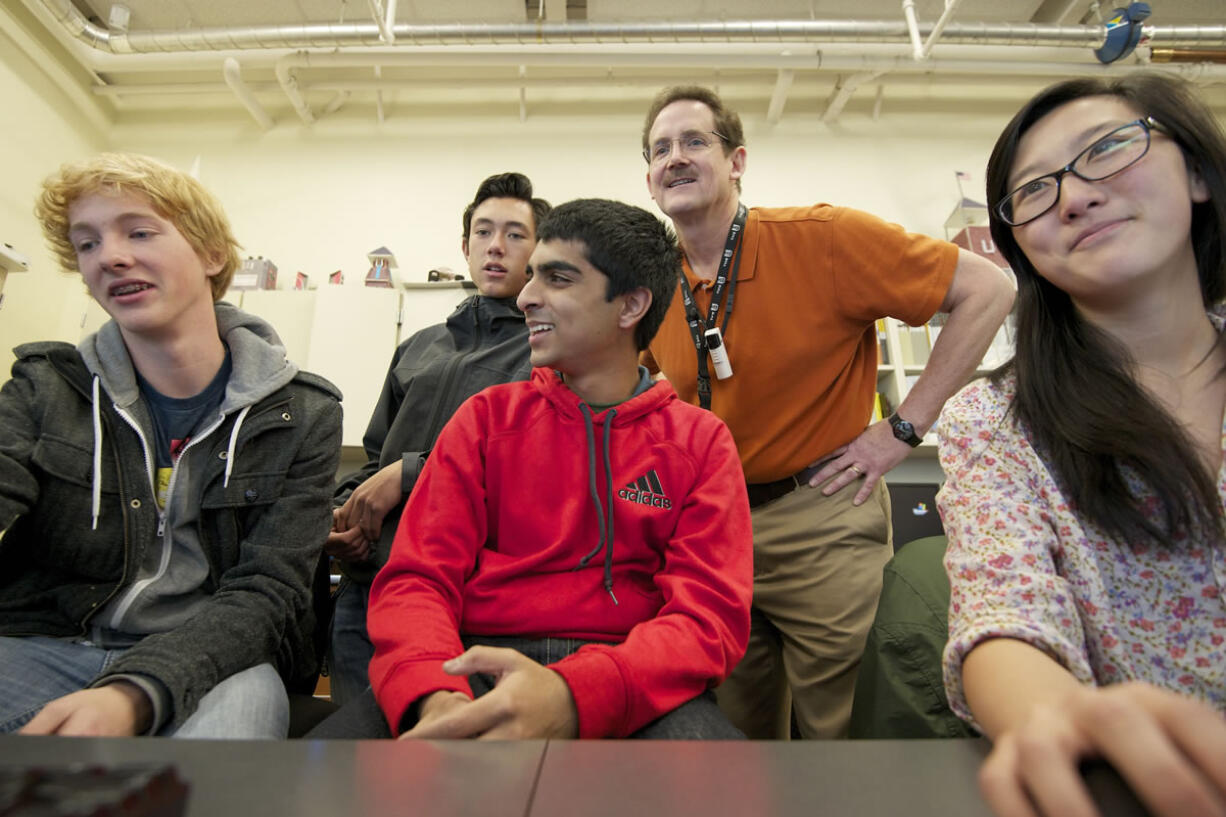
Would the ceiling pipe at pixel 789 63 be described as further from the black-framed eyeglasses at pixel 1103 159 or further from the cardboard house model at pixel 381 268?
the black-framed eyeglasses at pixel 1103 159

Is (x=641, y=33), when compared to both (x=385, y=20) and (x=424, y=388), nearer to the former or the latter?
(x=385, y=20)

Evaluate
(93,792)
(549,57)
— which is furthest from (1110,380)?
(549,57)

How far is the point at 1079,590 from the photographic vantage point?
2.32 ft

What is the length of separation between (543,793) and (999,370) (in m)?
0.87

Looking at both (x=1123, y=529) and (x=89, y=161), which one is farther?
(x=89, y=161)

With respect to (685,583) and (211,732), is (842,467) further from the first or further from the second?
(211,732)

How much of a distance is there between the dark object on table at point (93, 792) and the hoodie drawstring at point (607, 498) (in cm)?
71

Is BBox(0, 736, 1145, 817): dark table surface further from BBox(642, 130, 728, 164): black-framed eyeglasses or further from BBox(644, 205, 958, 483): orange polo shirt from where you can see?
BBox(642, 130, 728, 164): black-framed eyeglasses

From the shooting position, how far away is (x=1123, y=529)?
71cm

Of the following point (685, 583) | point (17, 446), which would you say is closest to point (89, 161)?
point (17, 446)

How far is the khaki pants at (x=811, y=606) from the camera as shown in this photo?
1.39 meters

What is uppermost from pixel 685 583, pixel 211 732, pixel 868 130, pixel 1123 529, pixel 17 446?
pixel 868 130

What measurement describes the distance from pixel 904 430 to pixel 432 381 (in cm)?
114

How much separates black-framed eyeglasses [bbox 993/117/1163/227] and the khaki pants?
790 mm
